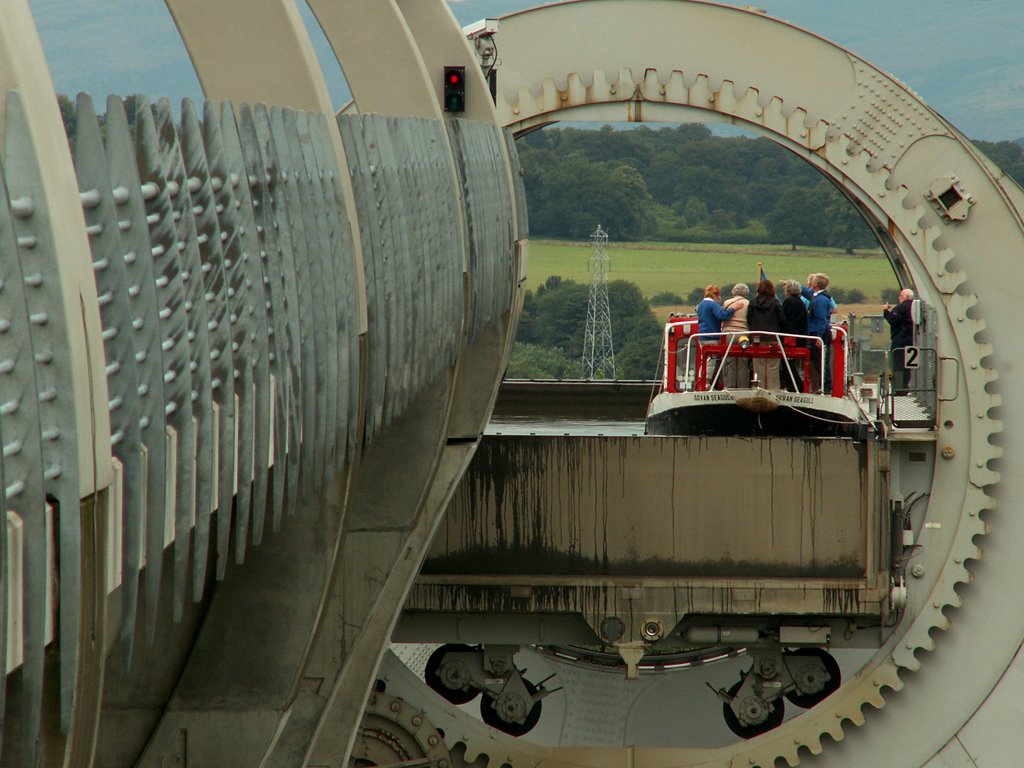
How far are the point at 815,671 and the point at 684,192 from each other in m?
84.6

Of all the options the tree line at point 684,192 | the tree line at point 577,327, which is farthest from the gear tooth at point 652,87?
the tree line at point 684,192

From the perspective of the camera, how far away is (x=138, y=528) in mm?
3771

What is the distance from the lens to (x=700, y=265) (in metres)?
93.2

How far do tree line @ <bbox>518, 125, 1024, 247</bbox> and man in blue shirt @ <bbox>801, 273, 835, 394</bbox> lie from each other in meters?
75.4

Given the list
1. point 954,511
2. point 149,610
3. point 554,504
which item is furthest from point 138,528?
point 954,511

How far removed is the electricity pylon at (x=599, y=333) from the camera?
7206 centimetres

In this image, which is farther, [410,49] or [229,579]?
[410,49]

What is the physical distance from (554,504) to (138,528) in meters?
10.1

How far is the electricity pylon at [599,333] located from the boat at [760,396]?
5388 cm

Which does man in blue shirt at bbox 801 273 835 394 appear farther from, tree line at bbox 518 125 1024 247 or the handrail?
tree line at bbox 518 125 1024 247

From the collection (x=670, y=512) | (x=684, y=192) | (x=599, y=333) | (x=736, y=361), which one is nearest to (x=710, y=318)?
(x=736, y=361)

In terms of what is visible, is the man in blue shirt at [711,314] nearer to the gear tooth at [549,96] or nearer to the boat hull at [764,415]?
the boat hull at [764,415]

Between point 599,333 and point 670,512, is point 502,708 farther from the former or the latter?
point 599,333

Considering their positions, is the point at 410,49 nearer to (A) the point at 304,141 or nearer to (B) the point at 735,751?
(A) the point at 304,141
